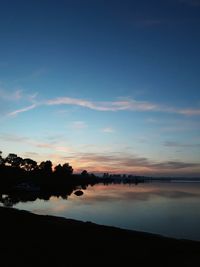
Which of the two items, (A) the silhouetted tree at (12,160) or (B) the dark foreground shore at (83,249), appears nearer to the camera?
(B) the dark foreground shore at (83,249)

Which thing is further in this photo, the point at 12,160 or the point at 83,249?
the point at 12,160

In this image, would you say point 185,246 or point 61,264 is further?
point 185,246

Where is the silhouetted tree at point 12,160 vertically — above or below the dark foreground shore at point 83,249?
above

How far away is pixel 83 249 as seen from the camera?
733 inches

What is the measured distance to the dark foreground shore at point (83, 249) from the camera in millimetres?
15758

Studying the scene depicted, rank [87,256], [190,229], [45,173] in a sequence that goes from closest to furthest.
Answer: [87,256] → [190,229] → [45,173]

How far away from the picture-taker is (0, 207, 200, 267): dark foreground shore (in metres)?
15.8

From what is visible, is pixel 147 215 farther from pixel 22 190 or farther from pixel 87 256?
pixel 22 190

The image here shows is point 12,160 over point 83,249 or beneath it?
over

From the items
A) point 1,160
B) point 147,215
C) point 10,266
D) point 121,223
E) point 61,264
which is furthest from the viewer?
point 1,160

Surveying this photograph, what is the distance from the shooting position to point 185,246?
71.6 ft

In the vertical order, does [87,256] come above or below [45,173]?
below

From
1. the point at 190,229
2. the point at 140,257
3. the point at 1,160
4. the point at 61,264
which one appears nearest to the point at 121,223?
the point at 190,229

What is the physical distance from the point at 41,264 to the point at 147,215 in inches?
1603
